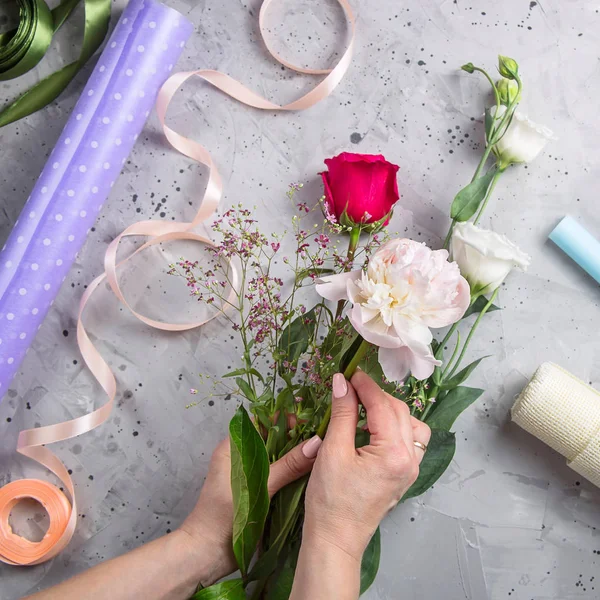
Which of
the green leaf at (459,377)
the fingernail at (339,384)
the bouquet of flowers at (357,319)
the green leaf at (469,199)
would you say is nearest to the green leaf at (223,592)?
the bouquet of flowers at (357,319)

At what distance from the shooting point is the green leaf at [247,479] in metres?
0.57

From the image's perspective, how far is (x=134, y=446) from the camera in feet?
2.82

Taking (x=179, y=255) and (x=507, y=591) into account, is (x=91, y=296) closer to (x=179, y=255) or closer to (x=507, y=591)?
(x=179, y=255)

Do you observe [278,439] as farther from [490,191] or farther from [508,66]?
[508,66]

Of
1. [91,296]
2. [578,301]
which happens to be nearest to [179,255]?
[91,296]

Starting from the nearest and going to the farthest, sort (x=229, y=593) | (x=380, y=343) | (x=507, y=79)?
(x=380, y=343)
(x=229, y=593)
(x=507, y=79)

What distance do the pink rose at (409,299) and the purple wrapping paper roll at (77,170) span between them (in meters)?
0.46

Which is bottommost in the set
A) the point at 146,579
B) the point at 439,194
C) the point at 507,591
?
the point at 507,591

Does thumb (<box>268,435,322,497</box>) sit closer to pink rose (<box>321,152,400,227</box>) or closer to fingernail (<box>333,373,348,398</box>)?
fingernail (<box>333,373,348,398</box>)

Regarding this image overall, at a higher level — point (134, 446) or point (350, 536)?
point (350, 536)

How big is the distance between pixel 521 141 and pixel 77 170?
0.56 m

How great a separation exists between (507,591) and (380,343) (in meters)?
0.51

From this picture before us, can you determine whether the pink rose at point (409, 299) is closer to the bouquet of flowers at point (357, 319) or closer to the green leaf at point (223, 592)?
the bouquet of flowers at point (357, 319)

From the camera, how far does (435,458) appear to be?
2.46 feet
